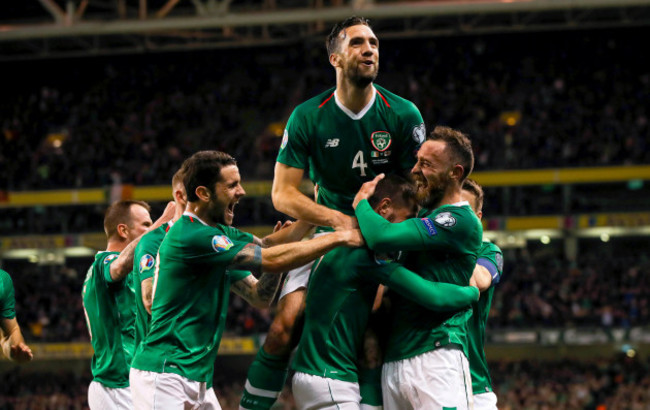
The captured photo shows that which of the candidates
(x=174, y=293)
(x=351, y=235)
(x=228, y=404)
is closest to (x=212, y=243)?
(x=174, y=293)

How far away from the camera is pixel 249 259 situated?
5.52 metres

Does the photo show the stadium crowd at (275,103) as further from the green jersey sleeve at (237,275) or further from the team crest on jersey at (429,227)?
the team crest on jersey at (429,227)

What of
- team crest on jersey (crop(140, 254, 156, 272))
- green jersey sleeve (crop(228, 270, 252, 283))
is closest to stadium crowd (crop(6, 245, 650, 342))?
team crest on jersey (crop(140, 254, 156, 272))

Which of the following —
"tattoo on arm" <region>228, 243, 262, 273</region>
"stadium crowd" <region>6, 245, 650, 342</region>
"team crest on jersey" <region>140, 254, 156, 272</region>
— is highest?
"tattoo on arm" <region>228, 243, 262, 273</region>

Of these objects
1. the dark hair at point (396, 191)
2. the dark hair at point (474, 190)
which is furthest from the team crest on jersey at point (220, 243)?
the dark hair at point (474, 190)

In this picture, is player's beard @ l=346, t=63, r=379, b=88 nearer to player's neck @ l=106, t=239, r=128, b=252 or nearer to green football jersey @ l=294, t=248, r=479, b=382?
green football jersey @ l=294, t=248, r=479, b=382

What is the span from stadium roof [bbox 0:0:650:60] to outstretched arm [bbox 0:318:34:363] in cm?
1766

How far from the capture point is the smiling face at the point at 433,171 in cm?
541

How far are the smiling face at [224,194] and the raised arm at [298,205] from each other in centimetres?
27

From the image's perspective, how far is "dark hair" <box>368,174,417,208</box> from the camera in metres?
5.62

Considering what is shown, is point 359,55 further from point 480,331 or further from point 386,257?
point 480,331

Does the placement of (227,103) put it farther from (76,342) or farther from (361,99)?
(361,99)

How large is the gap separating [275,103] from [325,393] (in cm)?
2848

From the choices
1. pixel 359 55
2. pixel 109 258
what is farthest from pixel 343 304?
pixel 109 258
